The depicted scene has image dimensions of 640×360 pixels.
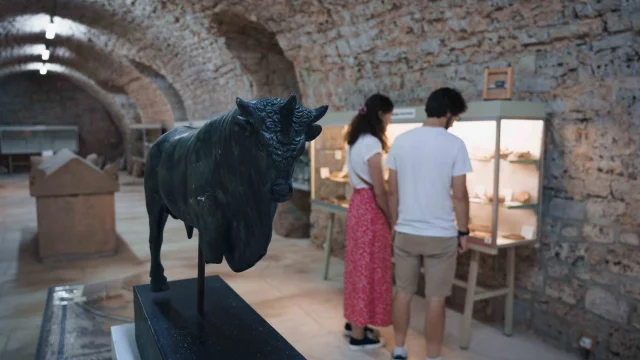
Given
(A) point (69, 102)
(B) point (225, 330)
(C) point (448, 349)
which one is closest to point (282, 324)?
(C) point (448, 349)

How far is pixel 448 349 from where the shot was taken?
3.82 meters

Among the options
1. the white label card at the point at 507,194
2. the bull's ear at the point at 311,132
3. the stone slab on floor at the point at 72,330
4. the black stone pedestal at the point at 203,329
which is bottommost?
the stone slab on floor at the point at 72,330

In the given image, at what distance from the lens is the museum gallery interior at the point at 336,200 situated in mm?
1895

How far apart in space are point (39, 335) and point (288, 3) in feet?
14.0

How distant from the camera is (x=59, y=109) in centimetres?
2050

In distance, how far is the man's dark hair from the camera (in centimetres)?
310

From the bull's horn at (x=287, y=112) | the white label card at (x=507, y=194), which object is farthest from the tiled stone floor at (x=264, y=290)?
the bull's horn at (x=287, y=112)

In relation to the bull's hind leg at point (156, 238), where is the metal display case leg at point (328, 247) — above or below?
below

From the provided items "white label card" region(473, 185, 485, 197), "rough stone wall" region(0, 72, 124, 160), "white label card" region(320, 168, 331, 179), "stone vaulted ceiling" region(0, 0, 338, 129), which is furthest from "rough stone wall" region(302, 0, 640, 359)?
"rough stone wall" region(0, 72, 124, 160)

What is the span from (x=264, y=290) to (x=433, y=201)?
105 inches

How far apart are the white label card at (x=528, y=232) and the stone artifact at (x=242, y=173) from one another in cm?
298

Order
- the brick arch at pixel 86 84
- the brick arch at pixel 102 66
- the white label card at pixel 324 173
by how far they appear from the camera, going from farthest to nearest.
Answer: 1. the brick arch at pixel 86 84
2. the brick arch at pixel 102 66
3. the white label card at pixel 324 173

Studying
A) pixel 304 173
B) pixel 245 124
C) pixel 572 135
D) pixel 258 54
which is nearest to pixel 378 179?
pixel 572 135

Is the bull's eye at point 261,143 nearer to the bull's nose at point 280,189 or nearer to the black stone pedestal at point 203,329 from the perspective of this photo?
the bull's nose at point 280,189
